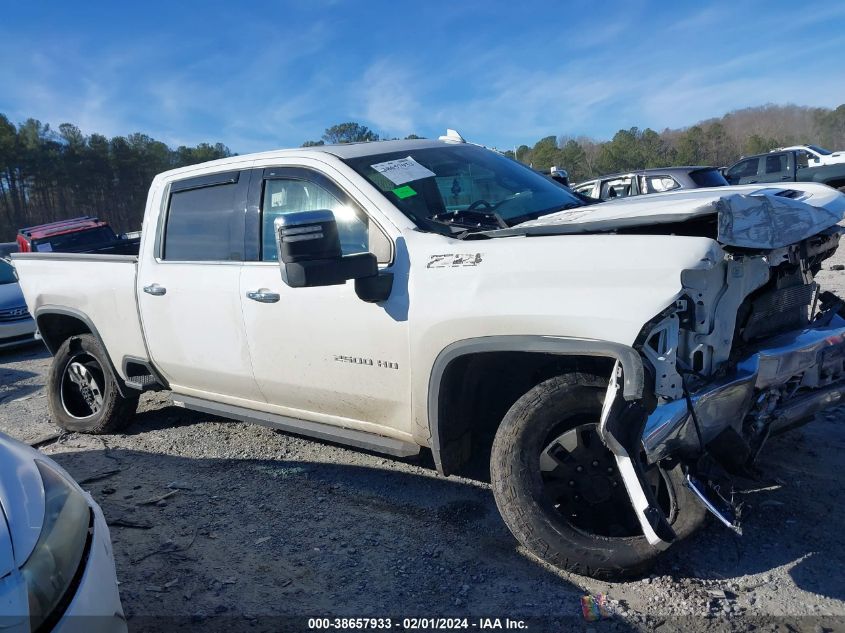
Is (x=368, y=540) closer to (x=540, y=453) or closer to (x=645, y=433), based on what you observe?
(x=540, y=453)

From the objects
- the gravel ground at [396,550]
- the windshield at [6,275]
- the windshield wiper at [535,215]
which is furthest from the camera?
the windshield at [6,275]

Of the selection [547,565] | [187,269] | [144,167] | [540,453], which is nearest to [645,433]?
[540,453]

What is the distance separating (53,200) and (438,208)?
1573 inches

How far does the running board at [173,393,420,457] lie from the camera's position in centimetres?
322

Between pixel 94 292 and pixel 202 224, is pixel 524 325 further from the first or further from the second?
pixel 94 292

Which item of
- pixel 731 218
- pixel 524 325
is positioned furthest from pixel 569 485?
pixel 731 218

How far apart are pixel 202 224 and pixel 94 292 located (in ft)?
3.79

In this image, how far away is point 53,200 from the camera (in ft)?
120

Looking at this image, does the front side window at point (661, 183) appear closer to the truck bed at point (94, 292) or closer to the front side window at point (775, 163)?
the truck bed at point (94, 292)

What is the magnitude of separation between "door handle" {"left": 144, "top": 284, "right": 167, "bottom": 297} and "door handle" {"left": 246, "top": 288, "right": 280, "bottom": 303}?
2.74 feet

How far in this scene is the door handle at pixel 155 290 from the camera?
4.07m

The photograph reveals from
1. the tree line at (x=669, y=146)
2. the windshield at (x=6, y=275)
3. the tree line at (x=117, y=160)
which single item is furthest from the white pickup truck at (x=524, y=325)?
the tree line at (x=117, y=160)

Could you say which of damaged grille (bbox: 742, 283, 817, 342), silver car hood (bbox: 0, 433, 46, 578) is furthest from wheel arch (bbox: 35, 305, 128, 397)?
damaged grille (bbox: 742, 283, 817, 342)

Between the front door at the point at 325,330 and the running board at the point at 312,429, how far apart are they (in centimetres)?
4
